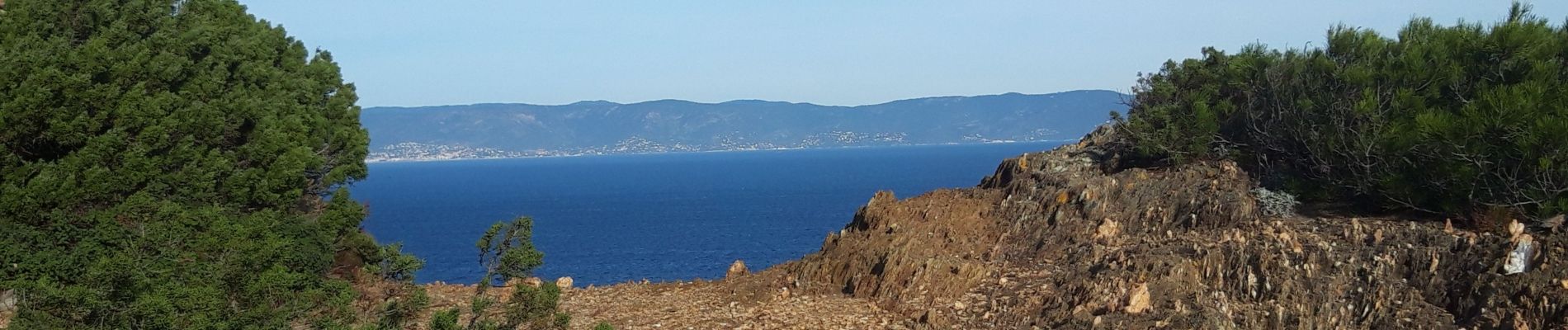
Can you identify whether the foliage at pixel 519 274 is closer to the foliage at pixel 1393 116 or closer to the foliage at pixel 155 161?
the foliage at pixel 155 161

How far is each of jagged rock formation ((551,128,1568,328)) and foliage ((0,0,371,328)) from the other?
16.4 feet

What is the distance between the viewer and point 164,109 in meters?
17.9

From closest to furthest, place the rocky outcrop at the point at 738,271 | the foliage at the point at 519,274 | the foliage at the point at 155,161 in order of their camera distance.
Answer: the foliage at the point at 519,274 → the foliage at the point at 155,161 → the rocky outcrop at the point at 738,271

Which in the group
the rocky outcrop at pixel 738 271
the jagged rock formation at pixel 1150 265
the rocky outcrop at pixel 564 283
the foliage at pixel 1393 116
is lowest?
the rocky outcrop at pixel 564 283

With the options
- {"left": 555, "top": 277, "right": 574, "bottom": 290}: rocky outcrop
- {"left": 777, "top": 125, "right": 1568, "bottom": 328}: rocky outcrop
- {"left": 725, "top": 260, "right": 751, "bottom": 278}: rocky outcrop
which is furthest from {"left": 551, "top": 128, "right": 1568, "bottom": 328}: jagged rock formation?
{"left": 555, "top": 277, "right": 574, "bottom": 290}: rocky outcrop

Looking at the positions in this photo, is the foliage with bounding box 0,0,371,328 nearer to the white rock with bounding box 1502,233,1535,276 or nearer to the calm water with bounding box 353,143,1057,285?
the white rock with bounding box 1502,233,1535,276

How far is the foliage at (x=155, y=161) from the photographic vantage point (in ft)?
41.2

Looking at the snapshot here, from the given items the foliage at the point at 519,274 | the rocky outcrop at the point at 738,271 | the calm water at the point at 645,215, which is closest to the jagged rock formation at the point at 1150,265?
the rocky outcrop at the point at 738,271

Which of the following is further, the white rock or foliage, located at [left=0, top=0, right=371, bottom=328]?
the white rock

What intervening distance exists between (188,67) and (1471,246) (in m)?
17.6

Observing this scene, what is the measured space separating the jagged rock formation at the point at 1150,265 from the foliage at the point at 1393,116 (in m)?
0.85

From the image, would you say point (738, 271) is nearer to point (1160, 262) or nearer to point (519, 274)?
point (1160, 262)

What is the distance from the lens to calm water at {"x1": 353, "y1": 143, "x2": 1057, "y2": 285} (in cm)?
5444

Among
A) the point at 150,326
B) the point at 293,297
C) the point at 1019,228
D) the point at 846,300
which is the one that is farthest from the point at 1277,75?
the point at 150,326
